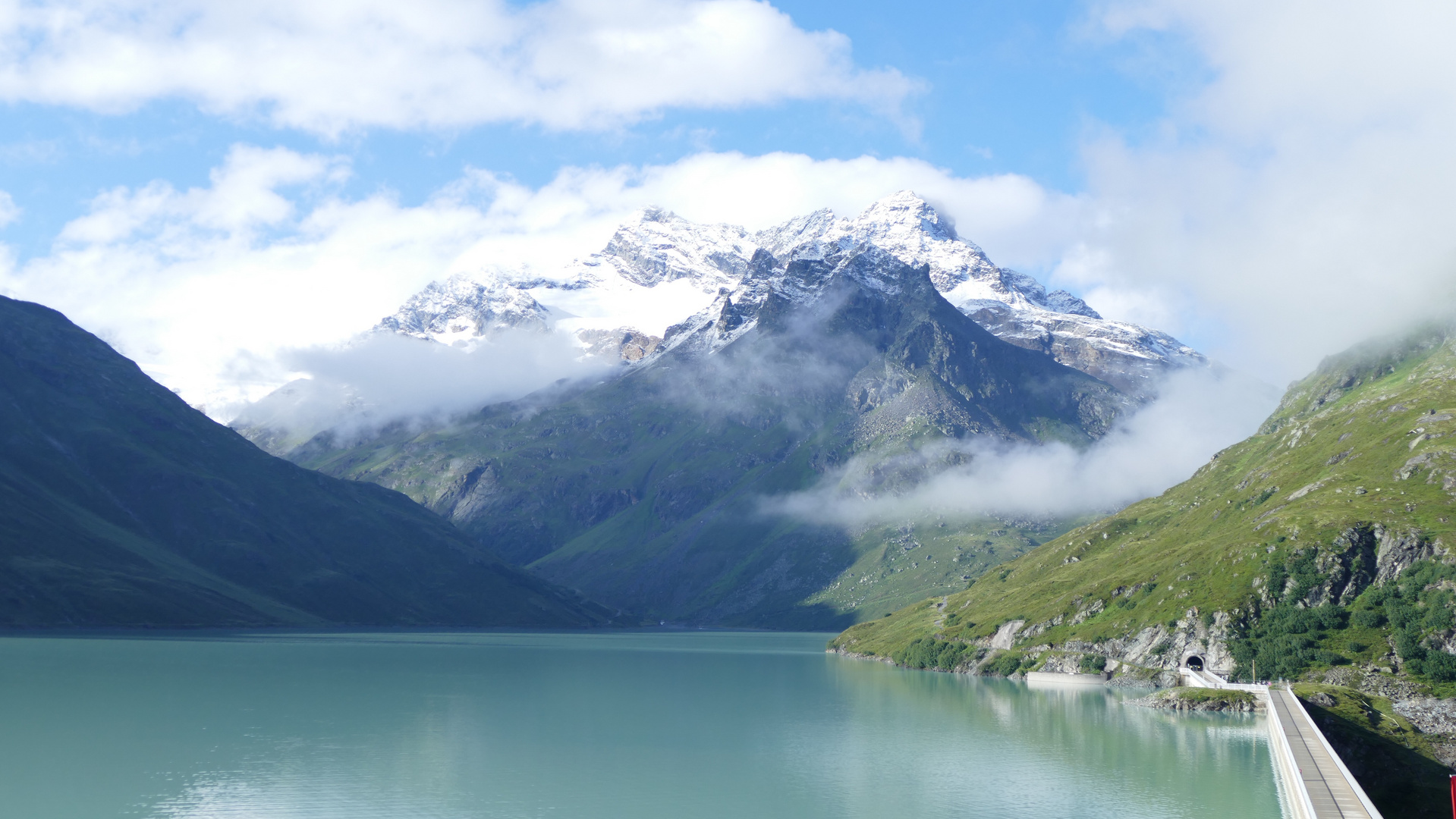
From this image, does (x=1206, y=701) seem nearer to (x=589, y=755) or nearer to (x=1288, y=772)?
(x=1288, y=772)

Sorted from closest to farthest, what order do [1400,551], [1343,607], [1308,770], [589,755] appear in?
1. [1308,770]
2. [589,755]
3. [1343,607]
4. [1400,551]

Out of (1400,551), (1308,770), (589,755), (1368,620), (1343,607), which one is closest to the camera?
(1308,770)

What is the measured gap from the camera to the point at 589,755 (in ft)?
369

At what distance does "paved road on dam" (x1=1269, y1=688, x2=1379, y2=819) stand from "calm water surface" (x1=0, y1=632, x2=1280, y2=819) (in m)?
4.54

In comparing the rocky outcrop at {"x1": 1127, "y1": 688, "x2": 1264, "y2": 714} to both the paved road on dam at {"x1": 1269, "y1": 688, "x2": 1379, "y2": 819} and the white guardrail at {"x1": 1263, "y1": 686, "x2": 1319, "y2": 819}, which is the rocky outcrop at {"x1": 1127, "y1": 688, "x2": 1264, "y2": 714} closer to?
the white guardrail at {"x1": 1263, "y1": 686, "x2": 1319, "y2": 819}

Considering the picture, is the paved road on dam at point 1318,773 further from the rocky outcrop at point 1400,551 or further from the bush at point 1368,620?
the rocky outcrop at point 1400,551

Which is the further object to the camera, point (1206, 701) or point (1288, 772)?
point (1206, 701)

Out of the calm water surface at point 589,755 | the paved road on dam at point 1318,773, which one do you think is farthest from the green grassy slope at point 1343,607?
the calm water surface at point 589,755

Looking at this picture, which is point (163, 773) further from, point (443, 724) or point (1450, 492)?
point (1450, 492)

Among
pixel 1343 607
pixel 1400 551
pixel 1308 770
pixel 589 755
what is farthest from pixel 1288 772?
pixel 1400 551

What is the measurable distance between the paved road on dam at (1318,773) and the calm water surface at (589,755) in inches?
179

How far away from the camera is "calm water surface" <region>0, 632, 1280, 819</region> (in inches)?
3462

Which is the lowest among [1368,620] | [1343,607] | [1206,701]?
[1206,701]

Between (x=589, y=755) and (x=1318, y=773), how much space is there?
65.6 metres
